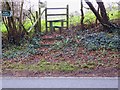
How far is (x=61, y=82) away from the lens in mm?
Result: 7797

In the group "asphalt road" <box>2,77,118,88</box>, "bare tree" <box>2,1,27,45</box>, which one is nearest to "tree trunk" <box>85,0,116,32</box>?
"asphalt road" <box>2,77,118,88</box>

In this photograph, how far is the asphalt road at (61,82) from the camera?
25.4 ft

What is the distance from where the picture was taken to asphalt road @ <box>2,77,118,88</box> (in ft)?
25.4

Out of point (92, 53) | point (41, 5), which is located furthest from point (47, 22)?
point (92, 53)

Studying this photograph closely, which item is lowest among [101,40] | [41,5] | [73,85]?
[73,85]

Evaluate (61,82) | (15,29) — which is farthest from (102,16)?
(15,29)

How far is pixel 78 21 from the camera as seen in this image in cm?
779

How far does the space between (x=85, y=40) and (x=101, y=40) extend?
9.0 inches

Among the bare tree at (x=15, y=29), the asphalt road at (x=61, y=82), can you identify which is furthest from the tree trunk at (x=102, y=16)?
the bare tree at (x=15, y=29)

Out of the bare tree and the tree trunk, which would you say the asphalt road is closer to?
the bare tree

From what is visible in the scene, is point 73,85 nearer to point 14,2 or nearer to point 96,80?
point 96,80

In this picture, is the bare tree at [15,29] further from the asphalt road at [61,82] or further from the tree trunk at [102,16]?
the tree trunk at [102,16]

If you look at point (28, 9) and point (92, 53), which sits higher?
point (28, 9)

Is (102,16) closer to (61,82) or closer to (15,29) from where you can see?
(61,82)
